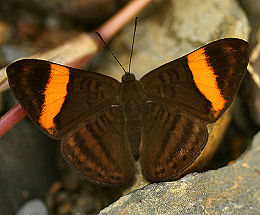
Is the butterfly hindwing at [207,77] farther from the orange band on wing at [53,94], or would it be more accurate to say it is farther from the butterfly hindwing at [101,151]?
the orange band on wing at [53,94]

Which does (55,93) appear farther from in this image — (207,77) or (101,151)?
(207,77)

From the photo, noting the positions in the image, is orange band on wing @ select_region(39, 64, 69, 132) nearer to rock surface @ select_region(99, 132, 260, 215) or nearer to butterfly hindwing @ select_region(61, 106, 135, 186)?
butterfly hindwing @ select_region(61, 106, 135, 186)

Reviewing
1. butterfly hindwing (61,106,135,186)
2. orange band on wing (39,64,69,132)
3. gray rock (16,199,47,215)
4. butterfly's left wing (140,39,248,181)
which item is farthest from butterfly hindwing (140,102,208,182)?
gray rock (16,199,47,215)

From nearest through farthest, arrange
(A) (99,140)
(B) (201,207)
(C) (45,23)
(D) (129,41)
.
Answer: (B) (201,207)
(A) (99,140)
(D) (129,41)
(C) (45,23)

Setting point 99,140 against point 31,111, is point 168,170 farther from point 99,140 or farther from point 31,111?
point 31,111

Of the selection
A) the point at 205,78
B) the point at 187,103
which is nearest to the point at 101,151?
the point at 187,103

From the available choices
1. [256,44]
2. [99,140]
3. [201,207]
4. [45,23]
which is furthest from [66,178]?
[256,44]
